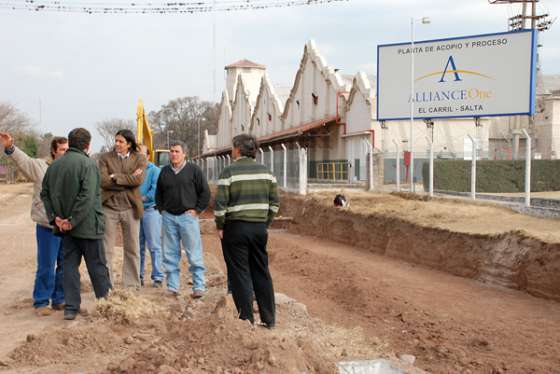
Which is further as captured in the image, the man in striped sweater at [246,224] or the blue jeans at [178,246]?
the blue jeans at [178,246]

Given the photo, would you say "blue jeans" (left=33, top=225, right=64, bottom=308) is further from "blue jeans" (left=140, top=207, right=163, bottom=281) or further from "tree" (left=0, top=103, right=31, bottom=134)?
"tree" (left=0, top=103, right=31, bottom=134)

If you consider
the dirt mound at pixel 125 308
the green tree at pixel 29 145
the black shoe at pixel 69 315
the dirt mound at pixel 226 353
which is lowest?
the black shoe at pixel 69 315

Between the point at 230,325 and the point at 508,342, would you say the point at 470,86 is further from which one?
the point at 230,325

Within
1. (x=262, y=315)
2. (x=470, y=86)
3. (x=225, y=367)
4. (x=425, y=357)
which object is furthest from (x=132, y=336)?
(x=470, y=86)

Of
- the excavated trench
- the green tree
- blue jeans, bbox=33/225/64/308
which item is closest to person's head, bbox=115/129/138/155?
blue jeans, bbox=33/225/64/308

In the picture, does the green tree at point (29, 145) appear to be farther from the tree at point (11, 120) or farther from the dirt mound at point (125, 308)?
the dirt mound at point (125, 308)

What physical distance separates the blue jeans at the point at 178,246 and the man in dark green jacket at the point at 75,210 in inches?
40.7

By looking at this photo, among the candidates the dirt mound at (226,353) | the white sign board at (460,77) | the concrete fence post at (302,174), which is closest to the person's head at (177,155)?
the dirt mound at (226,353)

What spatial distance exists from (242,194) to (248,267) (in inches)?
28.7

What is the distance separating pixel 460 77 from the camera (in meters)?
22.1

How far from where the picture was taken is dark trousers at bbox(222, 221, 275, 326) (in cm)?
603

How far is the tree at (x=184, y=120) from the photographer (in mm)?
94625

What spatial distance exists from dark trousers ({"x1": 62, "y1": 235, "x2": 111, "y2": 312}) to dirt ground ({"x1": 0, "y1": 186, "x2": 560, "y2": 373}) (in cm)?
23

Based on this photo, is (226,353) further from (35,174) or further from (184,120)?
(184,120)
